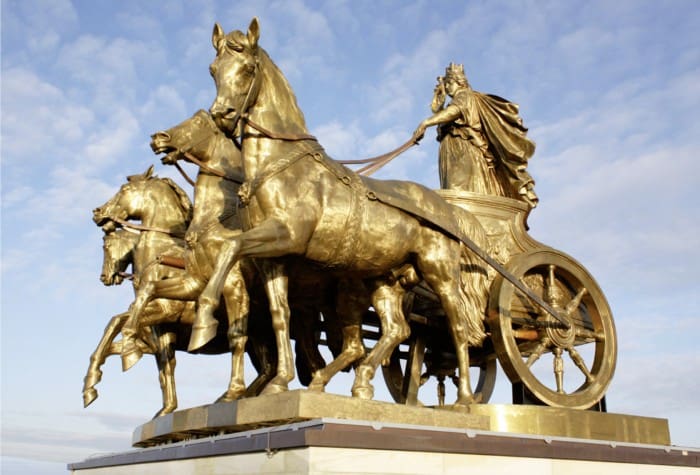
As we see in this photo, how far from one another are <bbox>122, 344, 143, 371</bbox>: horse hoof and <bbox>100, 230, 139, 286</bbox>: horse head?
180 cm

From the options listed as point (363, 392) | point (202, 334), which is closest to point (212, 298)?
→ point (202, 334)

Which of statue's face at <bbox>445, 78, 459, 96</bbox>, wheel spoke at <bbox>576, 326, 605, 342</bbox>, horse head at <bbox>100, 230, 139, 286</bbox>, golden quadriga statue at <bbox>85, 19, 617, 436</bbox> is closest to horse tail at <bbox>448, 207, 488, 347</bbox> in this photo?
golden quadriga statue at <bbox>85, 19, 617, 436</bbox>

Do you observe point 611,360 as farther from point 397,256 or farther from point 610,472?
point 397,256

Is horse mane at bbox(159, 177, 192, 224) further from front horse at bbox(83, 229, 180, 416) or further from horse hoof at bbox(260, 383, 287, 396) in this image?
horse hoof at bbox(260, 383, 287, 396)

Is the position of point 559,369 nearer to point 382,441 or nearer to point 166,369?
point 382,441

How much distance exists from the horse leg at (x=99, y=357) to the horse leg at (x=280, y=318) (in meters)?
2.82

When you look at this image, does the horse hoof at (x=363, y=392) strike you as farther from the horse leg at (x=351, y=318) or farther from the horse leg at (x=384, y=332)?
the horse leg at (x=351, y=318)

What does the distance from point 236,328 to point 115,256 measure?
3687mm

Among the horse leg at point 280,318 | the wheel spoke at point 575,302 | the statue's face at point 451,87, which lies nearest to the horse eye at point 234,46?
the horse leg at point 280,318

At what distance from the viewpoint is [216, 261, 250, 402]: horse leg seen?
794 cm

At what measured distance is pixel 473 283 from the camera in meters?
8.93

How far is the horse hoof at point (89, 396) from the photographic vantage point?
8859 mm

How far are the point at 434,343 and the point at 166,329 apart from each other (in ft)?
11.0

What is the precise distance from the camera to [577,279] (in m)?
9.43
